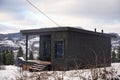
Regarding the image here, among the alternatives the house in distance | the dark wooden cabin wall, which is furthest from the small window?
the dark wooden cabin wall

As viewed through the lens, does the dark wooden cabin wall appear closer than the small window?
Yes

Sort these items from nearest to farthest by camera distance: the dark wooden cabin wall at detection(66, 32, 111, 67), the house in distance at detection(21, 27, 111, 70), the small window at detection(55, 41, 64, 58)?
the house in distance at detection(21, 27, 111, 70), the dark wooden cabin wall at detection(66, 32, 111, 67), the small window at detection(55, 41, 64, 58)

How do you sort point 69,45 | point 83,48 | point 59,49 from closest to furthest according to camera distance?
point 69,45 → point 59,49 → point 83,48

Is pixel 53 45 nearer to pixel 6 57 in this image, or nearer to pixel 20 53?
pixel 6 57

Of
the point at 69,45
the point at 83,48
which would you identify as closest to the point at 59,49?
the point at 69,45

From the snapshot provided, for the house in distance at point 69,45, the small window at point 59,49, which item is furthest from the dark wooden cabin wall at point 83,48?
the small window at point 59,49

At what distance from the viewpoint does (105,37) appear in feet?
77.2

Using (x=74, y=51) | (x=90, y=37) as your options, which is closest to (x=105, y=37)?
(x=90, y=37)

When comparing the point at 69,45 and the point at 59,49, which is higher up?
the point at 69,45

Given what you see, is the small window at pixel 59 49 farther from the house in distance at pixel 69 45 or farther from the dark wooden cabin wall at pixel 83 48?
the dark wooden cabin wall at pixel 83 48

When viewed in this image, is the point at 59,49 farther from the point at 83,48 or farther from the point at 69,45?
the point at 83,48

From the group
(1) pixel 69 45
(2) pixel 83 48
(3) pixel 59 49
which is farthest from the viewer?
(2) pixel 83 48

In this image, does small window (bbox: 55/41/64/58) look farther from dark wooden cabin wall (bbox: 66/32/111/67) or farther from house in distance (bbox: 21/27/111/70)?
dark wooden cabin wall (bbox: 66/32/111/67)

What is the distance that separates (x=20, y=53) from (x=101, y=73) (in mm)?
56242
